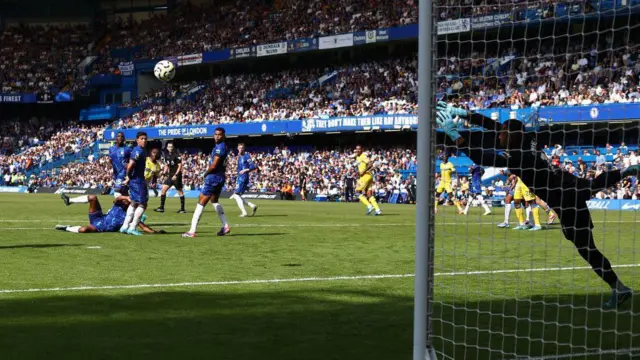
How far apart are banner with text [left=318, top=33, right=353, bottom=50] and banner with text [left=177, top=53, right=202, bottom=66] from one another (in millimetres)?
12629

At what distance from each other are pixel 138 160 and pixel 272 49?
41.8 m

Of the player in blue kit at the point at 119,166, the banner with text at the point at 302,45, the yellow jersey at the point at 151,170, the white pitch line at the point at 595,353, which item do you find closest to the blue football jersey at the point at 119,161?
the player in blue kit at the point at 119,166

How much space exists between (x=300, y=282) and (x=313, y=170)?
39101mm

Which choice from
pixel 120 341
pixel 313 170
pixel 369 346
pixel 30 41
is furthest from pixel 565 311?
pixel 30 41

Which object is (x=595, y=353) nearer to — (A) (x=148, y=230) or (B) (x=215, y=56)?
(A) (x=148, y=230)

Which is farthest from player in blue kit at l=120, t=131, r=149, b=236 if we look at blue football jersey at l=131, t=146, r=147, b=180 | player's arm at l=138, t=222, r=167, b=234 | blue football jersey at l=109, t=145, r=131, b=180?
player's arm at l=138, t=222, r=167, b=234

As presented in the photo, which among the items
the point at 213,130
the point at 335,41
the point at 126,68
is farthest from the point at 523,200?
the point at 126,68

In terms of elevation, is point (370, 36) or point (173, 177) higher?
point (370, 36)

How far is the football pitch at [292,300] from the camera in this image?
6227 millimetres

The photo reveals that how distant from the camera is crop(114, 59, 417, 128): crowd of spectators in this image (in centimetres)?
4762

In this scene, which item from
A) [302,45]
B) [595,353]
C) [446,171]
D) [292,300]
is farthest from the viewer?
[302,45]

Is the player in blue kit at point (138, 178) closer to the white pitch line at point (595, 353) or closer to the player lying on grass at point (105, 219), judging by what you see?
the player lying on grass at point (105, 219)

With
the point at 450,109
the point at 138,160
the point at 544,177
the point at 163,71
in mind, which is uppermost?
the point at 163,71

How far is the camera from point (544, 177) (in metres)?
8.02
